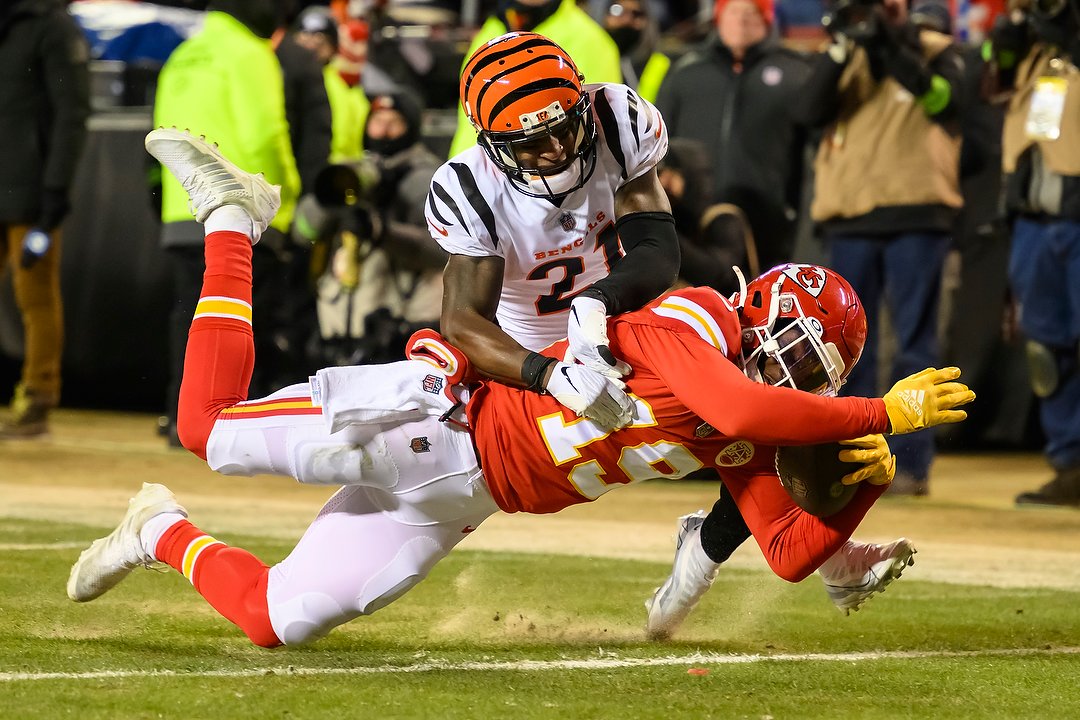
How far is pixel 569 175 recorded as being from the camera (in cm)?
459

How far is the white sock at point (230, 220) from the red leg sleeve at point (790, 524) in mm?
1694

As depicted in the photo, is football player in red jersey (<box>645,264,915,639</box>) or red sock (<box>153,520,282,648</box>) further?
red sock (<box>153,520,282,648</box>)

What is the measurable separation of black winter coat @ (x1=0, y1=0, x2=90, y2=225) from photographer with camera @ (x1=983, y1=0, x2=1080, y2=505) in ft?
17.5

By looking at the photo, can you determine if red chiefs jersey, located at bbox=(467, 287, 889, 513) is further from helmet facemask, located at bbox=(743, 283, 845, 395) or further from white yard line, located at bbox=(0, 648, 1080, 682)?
white yard line, located at bbox=(0, 648, 1080, 682)

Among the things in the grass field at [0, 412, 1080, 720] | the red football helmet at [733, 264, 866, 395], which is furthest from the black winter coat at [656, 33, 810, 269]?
the red football helmet at [733, 264, 866, 395]

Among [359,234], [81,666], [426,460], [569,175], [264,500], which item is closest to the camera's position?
[81,666]

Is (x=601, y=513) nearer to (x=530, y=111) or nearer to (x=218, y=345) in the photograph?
(x=218, y=345)

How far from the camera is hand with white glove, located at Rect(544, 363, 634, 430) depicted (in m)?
3.95

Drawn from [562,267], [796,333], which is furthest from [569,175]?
[796,333]

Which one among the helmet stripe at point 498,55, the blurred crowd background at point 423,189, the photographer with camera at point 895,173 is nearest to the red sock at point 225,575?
the helmet stripe at point 498,55

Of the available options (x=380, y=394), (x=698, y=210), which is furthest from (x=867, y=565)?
(x=698, y=210)

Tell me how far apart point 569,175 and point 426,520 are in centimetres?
110

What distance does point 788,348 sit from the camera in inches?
161

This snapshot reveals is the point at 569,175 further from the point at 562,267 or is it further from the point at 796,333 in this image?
the point at 796,333
